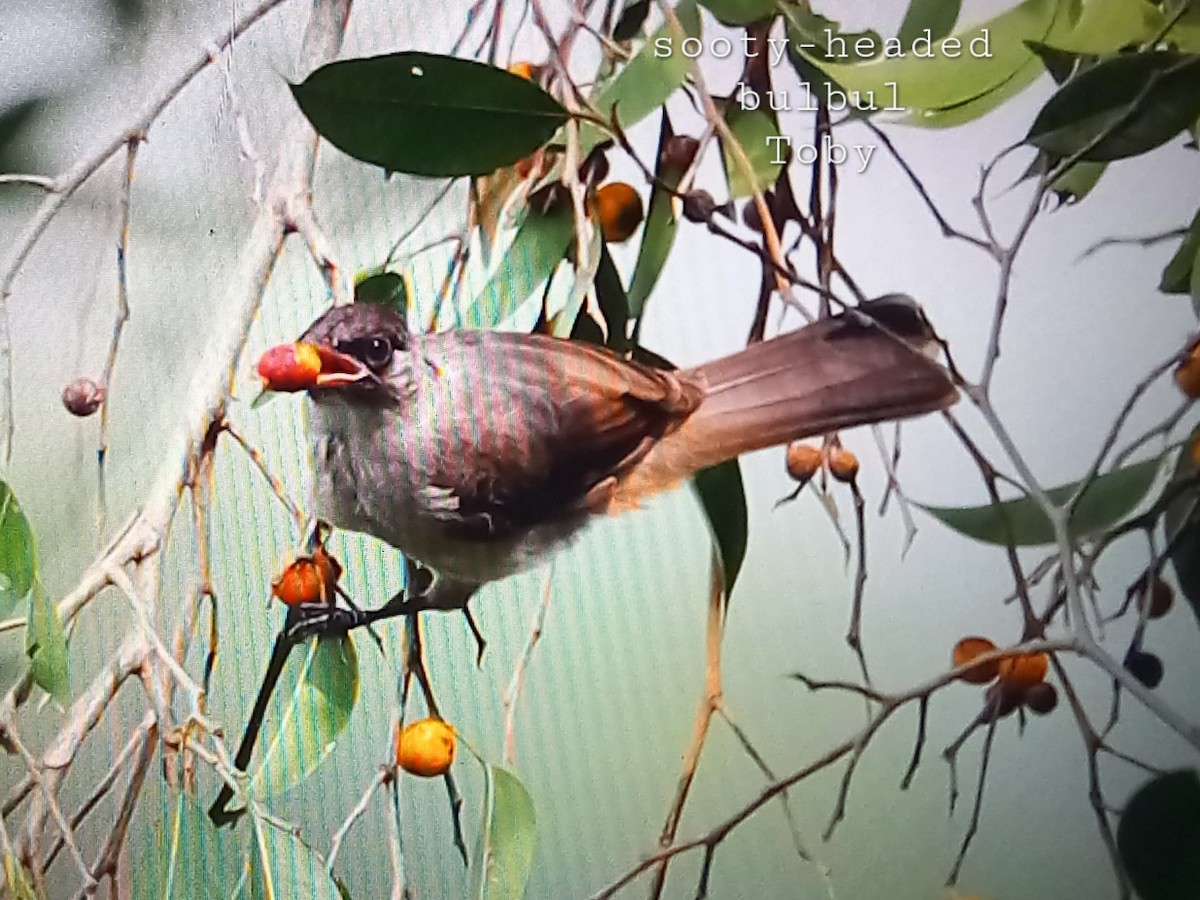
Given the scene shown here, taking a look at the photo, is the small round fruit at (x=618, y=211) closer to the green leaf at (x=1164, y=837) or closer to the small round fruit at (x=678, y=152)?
the small round fruit at (x=678, y=152)

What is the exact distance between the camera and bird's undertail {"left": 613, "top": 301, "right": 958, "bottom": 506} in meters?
0.73

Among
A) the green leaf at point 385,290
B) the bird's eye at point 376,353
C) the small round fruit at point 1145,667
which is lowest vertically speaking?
the small round fruit at point 1145,667

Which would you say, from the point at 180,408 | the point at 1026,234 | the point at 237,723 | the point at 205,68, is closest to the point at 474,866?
the point at 237,723

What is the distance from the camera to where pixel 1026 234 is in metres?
0.72

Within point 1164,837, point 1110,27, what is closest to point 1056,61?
point 1110,27

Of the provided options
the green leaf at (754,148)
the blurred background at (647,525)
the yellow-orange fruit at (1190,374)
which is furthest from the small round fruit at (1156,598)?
the green leaf at (754,148)

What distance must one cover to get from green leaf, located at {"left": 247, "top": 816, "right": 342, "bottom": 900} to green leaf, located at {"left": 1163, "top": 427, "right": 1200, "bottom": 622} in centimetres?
63

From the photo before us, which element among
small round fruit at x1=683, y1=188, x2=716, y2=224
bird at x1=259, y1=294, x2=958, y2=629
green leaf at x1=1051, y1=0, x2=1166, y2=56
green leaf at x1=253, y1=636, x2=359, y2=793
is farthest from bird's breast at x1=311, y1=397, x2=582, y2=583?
green leaf at x1=1051, y1=0, x2=1166, y2=56

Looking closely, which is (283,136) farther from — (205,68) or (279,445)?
(279,445)

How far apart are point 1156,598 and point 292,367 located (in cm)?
61

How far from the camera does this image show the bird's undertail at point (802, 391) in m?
0.73

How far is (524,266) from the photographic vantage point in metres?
0.82

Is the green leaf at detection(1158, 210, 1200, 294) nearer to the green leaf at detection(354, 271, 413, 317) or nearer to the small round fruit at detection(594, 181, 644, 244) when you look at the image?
the small round fruit at detection(594, 181, 644, 244)

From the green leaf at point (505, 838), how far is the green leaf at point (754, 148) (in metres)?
0.45
